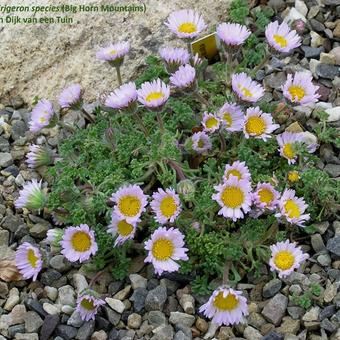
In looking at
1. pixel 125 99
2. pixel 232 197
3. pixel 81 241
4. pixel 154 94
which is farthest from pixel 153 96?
pixel 81 241

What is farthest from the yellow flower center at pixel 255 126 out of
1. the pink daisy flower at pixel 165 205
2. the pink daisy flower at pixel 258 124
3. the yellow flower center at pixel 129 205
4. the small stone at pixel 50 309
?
the small stone at pixel 50 309

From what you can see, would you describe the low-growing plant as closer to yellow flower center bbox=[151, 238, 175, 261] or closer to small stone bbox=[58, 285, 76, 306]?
yellow flower center bbox=[151, 238, 175, 261]

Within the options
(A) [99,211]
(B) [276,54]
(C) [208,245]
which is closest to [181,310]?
(C) [208,245]

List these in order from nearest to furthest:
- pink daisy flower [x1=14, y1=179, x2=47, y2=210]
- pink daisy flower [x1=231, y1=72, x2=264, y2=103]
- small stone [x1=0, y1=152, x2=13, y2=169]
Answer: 1. pink daisy flower [x1=14, y1=179, x2=47, y2=210]
2. pink daisy flower [x1=231, y1=72, x2=264, y2=103]
3. small stone [x1=0, y1=152, x2=13, y2=169]

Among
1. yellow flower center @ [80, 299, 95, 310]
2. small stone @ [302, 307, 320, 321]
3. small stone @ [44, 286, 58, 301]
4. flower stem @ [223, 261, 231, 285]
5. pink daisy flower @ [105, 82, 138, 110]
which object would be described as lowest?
small stone @ [44, 286, 58, 301]

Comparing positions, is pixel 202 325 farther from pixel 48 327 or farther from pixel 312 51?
pixel 312 51

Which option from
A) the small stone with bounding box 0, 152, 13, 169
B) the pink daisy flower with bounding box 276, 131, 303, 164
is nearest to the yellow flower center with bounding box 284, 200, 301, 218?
the pink daisy flower with bounding box 276, 131, 303, 164
